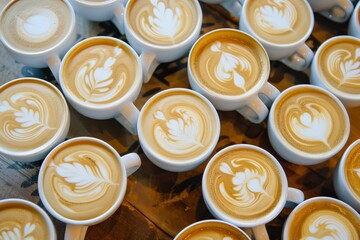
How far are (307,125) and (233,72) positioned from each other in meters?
0.22

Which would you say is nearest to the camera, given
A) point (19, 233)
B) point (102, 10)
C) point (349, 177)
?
point (19, 233)

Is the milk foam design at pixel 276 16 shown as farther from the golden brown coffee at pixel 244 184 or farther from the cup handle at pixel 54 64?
the cup handle at pixel 54 64

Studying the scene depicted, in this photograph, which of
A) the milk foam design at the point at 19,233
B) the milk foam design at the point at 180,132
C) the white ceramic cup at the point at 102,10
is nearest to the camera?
the milk foam design at the point at 19,233

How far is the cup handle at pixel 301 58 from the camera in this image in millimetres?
1148

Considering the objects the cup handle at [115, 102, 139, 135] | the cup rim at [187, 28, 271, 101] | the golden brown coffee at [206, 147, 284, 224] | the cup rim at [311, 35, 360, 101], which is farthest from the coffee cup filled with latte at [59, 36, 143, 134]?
the cup rim at [311, 35, 360, 101]

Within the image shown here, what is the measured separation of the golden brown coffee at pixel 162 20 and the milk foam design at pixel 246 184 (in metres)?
0.35

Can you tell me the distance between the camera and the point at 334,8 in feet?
4.01

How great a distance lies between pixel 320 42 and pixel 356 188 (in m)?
0.43

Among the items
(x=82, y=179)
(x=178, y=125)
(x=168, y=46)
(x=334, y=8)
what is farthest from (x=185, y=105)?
(x=334, y=8)

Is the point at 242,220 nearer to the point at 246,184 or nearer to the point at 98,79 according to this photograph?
the point at 246,184

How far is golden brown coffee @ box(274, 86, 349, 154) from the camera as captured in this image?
105 centimetres

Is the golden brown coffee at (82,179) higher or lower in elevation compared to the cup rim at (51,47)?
lower

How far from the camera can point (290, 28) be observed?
116 cm

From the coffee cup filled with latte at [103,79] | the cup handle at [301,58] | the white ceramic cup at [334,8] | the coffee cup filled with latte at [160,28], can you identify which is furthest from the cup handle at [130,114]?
the white ceramic cup at [334,8]
